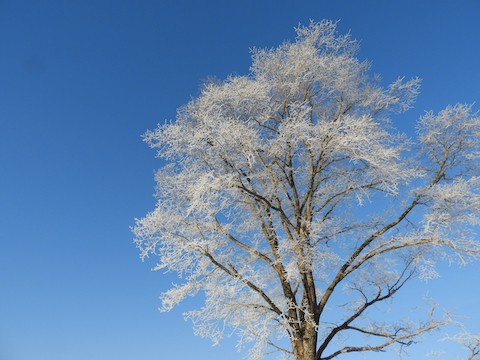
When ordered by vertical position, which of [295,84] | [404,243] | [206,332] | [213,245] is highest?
[295,84]

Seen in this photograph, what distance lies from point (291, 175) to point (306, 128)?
1.98 metres

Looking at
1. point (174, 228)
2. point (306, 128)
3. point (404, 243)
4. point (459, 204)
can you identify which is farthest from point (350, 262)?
point (174, 228)

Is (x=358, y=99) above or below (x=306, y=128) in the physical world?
above

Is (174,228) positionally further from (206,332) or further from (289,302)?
(289,302)

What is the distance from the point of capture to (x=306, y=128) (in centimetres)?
829

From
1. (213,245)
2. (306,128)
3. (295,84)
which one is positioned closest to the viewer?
(306,128)

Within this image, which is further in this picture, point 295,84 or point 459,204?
point 295,84

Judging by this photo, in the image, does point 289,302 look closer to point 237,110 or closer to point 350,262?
point 350,262

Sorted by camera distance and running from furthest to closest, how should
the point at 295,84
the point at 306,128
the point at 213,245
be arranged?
the point at 295,84
the point at 213,245
the point at 306,128

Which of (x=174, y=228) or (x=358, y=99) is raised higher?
(x=358, y=99)

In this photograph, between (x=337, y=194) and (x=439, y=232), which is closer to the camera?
(x=439, y=232)

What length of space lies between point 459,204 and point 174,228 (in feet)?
19.2

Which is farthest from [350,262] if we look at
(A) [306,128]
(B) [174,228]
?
(B) [174,228]

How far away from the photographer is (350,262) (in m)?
9.17
